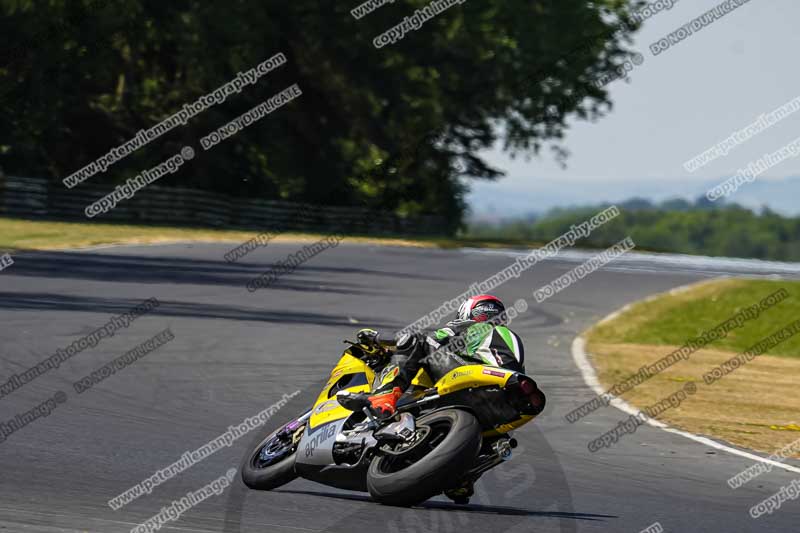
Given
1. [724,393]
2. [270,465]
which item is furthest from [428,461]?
[724,393]

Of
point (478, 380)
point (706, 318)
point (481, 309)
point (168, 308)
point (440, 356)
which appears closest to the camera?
point (478, 380)

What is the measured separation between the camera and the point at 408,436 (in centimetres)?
789

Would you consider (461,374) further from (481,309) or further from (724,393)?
(724,393)

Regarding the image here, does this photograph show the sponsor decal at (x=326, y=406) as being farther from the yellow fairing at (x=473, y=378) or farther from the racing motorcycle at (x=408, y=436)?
the yellow fairing at (x=473, y=378)

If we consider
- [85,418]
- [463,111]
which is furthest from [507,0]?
[85,418]

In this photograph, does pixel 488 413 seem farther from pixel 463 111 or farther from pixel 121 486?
pixel 463 111

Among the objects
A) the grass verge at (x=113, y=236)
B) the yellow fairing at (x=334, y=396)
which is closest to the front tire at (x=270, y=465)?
the yellow fairing at (x=334, y=396)

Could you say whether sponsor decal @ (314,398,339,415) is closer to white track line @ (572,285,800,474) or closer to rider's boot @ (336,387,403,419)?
rider's boot @ (336,387,403,419)

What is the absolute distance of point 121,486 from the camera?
8406 millimetres

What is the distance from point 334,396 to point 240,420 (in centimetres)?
320

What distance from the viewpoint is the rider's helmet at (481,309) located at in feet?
28.3

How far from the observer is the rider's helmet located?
862 cm

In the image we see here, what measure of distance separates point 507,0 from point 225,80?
14328 millimetres

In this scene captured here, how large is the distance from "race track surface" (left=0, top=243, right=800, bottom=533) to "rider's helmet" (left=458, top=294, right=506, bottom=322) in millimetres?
1189
